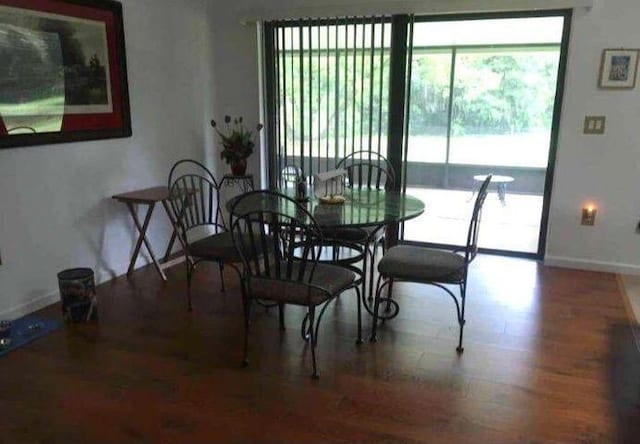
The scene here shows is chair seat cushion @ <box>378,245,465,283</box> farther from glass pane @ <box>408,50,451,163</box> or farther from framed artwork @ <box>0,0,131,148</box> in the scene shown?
glass pane @ <box>408,50,451,163</box>

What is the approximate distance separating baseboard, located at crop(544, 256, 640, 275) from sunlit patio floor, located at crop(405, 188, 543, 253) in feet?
1.19

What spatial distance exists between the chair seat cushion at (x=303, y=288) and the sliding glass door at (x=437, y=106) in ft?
6.71

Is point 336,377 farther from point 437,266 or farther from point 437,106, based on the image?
point 437,106

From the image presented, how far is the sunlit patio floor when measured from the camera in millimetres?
4746

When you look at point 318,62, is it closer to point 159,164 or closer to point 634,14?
point 159,164

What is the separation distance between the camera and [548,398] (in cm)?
223

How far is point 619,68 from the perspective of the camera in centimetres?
355

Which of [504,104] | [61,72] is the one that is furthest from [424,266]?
[504,104]

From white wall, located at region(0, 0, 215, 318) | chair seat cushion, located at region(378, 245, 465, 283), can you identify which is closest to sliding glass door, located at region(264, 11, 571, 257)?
white wall, located at region(0, 0, 215, 318)

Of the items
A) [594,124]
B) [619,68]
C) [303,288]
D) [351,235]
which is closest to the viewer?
[303,288]

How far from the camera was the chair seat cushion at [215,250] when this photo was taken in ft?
9.69

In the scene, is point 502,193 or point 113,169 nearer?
point 113,169

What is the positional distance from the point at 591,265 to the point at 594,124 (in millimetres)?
1086

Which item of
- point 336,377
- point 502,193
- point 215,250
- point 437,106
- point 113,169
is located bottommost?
point 336,377
